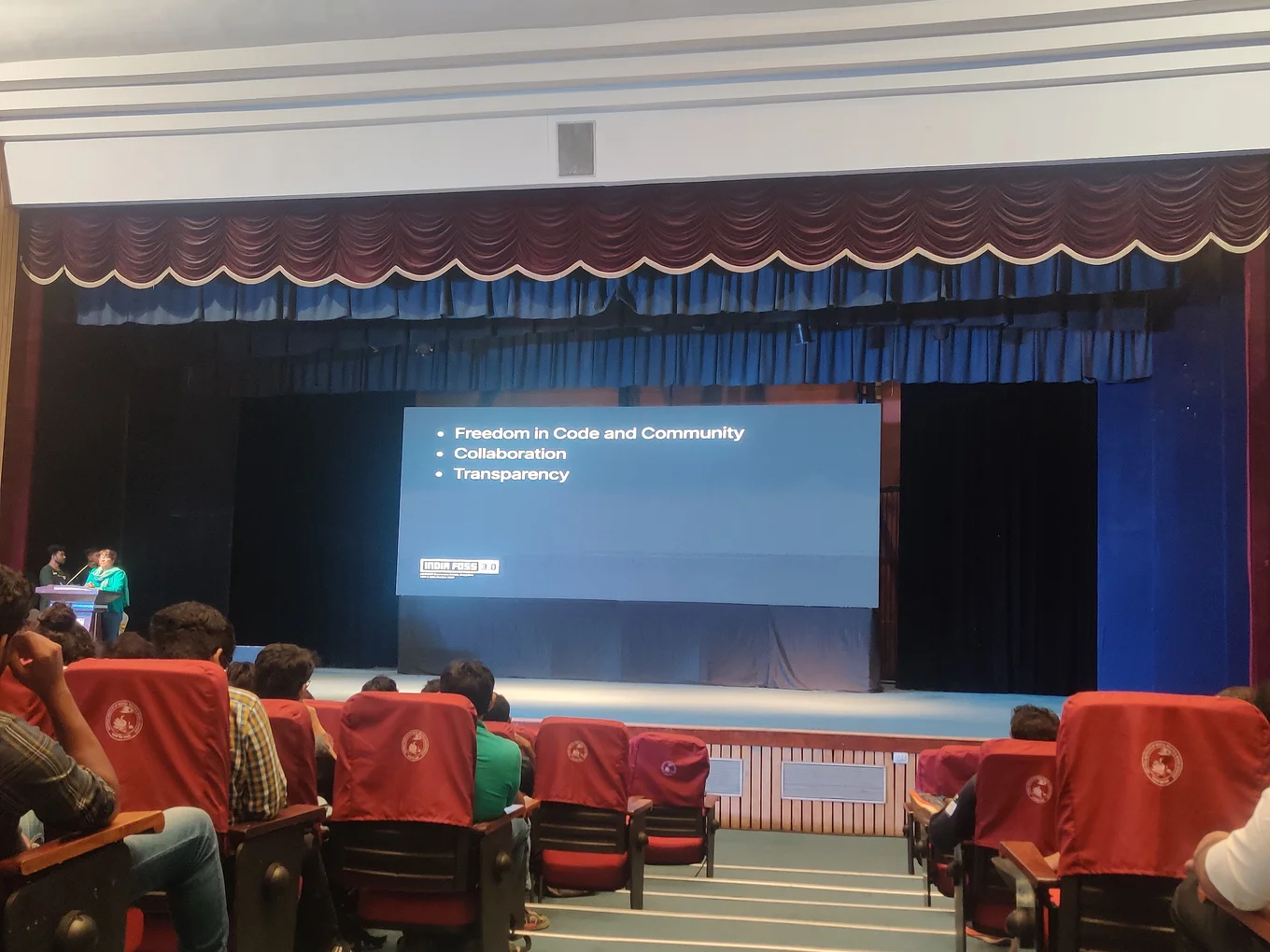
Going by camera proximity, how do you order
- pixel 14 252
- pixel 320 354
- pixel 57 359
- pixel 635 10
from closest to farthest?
1. pixel 635 10
2. pixel 14 252
3. pixel 57 359
4. pixel 320 354

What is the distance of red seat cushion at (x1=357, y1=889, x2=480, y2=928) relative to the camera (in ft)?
7.90

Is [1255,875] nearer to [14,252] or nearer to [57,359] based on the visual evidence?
[14,252]

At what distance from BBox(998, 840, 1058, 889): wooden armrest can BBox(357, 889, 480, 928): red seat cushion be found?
116 cm

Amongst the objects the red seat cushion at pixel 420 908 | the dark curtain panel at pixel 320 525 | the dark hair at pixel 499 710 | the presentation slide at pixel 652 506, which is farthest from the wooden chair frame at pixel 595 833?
the dark curtain panel at pixel 320 525

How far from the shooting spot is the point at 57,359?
7590 millimetres

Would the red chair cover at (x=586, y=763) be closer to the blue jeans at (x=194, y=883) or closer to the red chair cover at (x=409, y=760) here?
the red chair cover at (x=409, y=760)

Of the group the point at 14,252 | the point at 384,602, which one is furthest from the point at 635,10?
the point at 384,602

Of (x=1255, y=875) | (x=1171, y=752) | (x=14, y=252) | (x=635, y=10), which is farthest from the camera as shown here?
(x=14, y=252)

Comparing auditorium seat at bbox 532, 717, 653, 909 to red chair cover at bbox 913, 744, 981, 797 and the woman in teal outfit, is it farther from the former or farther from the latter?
the woman in teal outfit

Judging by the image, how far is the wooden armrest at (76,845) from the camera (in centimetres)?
142

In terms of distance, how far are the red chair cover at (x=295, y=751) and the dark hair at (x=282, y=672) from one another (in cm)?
33

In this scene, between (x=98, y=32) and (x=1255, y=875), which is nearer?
(x=1255, y=875)

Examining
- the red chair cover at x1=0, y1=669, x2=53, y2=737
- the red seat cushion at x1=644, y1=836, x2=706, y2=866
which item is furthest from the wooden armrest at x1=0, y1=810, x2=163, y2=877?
the red seat cushion at x1=644, y1=836, x2=706, y2=866

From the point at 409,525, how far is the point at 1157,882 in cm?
648
